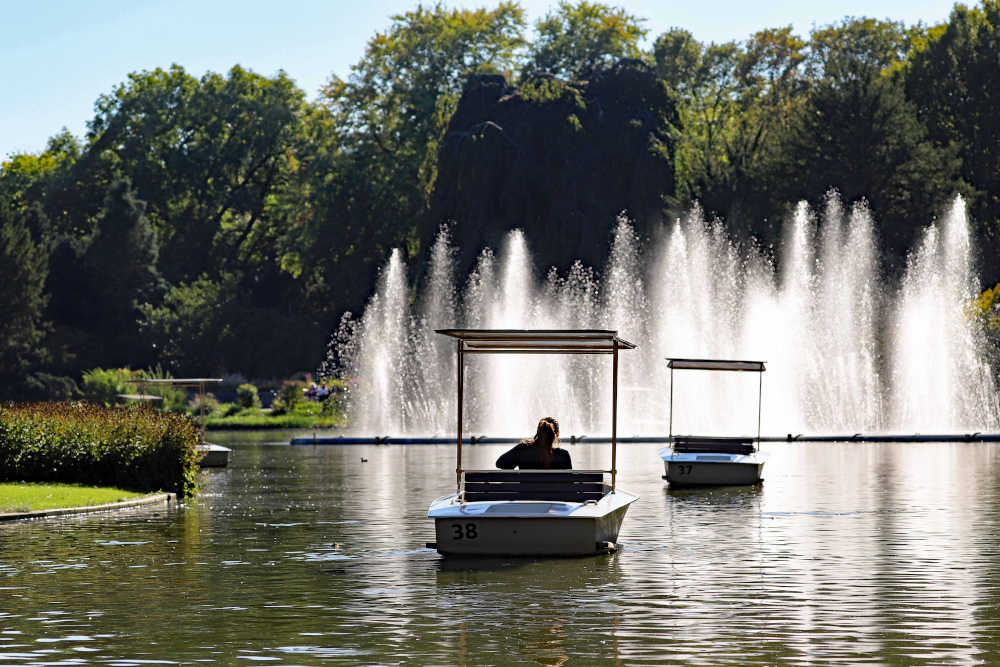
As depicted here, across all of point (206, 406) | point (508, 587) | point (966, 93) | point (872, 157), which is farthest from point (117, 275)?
point (508, 587)

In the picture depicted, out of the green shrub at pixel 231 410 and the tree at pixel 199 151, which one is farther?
the tree at pixel 199 151

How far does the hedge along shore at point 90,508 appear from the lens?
25.8 metres

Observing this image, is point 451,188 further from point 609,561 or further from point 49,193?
point 609,561

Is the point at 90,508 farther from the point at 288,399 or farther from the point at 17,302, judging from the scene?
the point at 17,302

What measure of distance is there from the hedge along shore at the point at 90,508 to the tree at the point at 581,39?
73.7m

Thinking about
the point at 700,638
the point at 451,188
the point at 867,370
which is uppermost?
the point at 451,188

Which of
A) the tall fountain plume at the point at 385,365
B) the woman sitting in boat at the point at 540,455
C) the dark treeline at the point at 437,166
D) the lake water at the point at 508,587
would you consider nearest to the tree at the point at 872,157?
the dark treeline at the point at 437,166

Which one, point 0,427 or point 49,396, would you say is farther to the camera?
point 49,396

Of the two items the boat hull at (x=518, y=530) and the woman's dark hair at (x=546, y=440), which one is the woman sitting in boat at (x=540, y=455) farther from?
the boat hull at (x=518, y=530)

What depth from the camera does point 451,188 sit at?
79250 millimetres

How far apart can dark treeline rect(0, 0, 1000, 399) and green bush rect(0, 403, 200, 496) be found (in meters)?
44.5

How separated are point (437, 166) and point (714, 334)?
2259 cm

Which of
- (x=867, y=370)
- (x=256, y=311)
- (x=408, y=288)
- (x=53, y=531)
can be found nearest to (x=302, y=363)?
(x=256, y=311)

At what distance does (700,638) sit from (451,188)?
66145 millimetres
